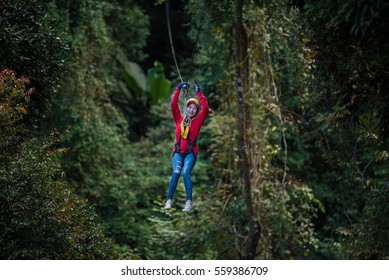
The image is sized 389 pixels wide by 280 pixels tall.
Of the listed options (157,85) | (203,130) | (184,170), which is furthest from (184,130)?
(157,85)

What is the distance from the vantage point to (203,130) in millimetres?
17156

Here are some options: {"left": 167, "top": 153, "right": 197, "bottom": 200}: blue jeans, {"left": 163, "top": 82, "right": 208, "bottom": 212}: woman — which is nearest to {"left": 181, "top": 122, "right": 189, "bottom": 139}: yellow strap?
{"left": 163, "top": 82, "right": 208, "bottom": 212}: woman

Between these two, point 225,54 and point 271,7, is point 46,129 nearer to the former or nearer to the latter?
point 225,54

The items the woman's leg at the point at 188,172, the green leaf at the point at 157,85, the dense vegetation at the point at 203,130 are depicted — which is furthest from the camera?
the green leaf at the point at 157,85

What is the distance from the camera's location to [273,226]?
12961 mm

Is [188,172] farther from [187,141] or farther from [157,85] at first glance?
[157,85]

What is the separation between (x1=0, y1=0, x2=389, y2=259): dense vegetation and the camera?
845 centimetres

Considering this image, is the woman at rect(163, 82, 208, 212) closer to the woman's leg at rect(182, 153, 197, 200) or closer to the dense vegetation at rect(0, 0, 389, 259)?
the woman's leg at rect(182, 153, 197, 200)

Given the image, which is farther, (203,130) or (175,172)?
(203,130)

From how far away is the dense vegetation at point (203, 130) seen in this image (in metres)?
8.45

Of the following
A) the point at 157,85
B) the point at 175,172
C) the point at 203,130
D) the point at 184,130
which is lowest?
the point at 203,130

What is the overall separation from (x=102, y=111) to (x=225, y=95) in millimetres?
3416

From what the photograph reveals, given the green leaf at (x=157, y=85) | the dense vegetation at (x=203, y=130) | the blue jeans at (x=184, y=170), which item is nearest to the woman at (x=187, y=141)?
→ the blue jeans at (x=184, y=170)

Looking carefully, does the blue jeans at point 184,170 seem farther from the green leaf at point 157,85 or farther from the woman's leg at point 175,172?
the green leaf at point 157,85
